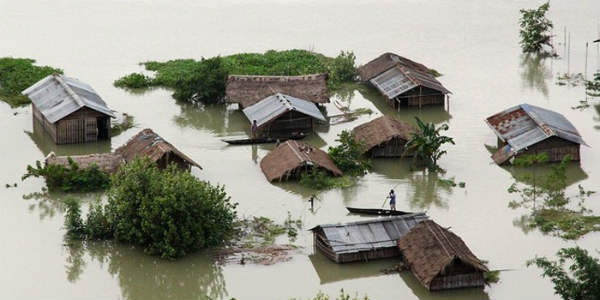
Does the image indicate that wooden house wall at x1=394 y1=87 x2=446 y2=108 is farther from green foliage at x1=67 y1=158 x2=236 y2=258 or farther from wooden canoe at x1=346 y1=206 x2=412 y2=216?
green foliage at x1=67 y1=158 x2=236 y2=258

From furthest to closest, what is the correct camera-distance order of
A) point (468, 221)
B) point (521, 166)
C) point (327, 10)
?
1. point (327, 10)
2. point (521, 166)
3. point (468, 221)

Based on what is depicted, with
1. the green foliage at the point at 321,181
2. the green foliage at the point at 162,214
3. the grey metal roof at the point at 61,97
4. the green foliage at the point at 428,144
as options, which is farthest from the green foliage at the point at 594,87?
the grey metal roof at the point at 61,97

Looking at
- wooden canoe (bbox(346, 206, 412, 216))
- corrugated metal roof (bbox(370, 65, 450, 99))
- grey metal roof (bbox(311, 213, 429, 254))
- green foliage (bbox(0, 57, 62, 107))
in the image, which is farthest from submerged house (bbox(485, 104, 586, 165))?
green foliage (bbox(0, 57, 62, 107))

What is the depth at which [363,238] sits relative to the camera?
82.0 feet

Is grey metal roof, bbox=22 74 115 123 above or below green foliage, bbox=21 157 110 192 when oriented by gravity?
above

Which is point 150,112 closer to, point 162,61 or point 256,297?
point 162,61

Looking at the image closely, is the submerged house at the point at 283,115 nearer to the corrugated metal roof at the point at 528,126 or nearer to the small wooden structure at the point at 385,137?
the small wooden structure at the point at 385,137

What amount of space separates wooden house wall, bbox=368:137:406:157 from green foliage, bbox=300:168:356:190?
6.53ft

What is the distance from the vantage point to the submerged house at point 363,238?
24734 mm

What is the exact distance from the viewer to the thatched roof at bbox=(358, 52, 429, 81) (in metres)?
37.7

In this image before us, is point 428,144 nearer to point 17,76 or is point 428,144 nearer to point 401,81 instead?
point 401,81

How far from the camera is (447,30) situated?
1829 inches

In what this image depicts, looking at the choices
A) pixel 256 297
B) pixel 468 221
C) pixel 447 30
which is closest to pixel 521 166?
pixel 468 221

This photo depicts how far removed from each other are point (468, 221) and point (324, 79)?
10413 mm
